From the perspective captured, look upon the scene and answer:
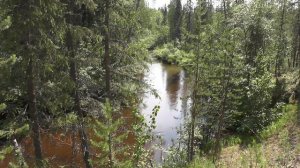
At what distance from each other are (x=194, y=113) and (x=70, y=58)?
22.6 ft

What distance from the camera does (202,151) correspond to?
18891 mm

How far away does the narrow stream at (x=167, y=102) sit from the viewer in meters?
23.0

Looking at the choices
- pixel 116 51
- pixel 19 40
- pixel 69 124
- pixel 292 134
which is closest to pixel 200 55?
pixel 116 51

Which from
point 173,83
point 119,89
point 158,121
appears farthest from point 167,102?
point 119,89

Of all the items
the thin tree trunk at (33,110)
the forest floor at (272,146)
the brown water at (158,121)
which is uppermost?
the thin tree trunk at (33,110)

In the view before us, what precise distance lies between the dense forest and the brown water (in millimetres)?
199

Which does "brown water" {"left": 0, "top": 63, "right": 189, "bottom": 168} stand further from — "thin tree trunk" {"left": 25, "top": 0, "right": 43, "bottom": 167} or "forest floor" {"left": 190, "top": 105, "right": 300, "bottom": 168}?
"forest floor" {"left": 190, "top": 105, "right": 300, "bottom": 168}

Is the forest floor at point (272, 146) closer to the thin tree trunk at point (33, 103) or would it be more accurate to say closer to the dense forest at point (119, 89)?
the dense forest at point (119, 89)

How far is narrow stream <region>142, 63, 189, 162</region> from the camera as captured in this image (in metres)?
23.0

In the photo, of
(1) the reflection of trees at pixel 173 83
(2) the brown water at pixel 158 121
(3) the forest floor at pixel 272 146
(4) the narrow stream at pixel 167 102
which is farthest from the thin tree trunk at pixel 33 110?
(1) the reflection of trees at pixel 173 83

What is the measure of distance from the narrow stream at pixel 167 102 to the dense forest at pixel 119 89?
3.24 ft

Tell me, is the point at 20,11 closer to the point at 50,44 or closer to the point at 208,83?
the point at 50,44

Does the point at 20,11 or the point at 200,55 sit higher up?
the point at 20,11

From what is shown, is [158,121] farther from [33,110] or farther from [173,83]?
[33,110]
